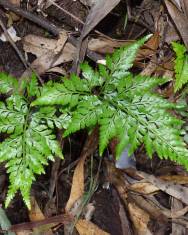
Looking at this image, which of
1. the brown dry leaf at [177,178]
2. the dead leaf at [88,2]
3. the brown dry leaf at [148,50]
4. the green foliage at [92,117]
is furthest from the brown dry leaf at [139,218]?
the dead leaf at [88,2]

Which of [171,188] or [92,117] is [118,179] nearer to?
[171,188]

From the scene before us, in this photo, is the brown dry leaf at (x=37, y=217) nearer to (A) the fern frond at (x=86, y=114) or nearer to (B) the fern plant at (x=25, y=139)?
(B) the fern plant at (x=25, y=139)

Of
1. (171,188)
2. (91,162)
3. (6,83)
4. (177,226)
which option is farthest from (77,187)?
(6,83)

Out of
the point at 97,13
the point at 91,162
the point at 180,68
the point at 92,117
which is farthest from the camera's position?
the point at 91,162

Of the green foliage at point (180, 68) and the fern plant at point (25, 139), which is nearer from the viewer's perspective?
the fern plant at point (25, 139)

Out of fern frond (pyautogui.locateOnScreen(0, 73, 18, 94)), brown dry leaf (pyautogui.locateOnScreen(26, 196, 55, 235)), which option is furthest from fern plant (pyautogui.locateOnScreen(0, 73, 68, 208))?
brown dry leaf (pyautogui.locateOnScreen(26, 196, 55, 235))

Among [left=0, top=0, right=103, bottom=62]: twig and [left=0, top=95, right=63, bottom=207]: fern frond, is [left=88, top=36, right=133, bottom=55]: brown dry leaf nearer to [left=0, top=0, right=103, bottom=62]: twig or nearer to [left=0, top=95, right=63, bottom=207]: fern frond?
[left=0, top=0, right=103, bottom=62]: twig

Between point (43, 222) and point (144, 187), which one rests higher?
point (144, 187)
